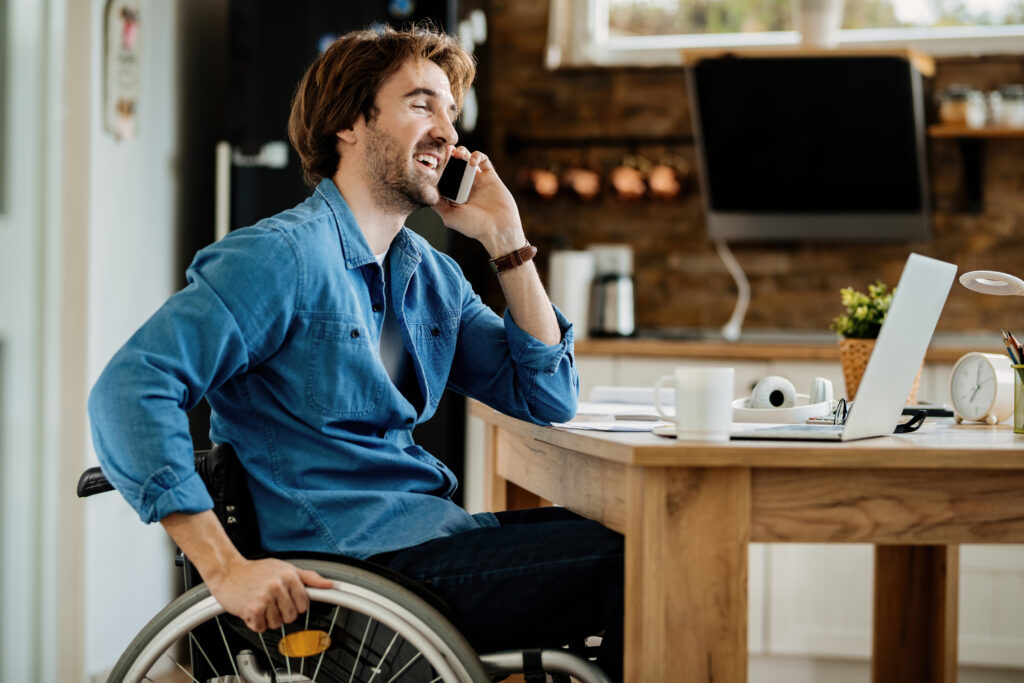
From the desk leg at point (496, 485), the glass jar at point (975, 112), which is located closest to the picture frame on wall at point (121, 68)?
the desk leg at point (496, 485)

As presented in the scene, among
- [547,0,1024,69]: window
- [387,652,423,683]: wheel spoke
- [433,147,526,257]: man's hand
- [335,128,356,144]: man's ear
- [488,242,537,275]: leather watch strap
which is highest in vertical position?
[547,0,1024,69]: window

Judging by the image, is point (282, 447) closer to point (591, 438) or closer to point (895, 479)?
point (591, 438)

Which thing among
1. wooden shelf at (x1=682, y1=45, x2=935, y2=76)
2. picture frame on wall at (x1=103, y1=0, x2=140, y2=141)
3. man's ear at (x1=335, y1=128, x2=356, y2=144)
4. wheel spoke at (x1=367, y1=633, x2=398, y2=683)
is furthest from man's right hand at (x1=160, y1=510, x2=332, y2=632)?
wooden shelf at (x1=682, y1=45, x2=935, y2=76)

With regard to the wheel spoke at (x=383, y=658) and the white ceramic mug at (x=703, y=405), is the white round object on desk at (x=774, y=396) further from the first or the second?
the wheel spoke at (x=383, y=658)

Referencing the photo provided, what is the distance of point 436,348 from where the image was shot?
5.15 feet

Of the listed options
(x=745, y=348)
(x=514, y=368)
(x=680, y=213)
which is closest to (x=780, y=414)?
(x=514, y=368)

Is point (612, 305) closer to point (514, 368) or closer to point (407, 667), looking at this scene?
point (514, 368)

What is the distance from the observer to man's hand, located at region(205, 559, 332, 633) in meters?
1.16

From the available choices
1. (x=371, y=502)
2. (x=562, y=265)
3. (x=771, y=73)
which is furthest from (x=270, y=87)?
(x=371, y=502)

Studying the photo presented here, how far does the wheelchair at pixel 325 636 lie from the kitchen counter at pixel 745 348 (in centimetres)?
186

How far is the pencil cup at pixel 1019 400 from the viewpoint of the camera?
1527mm

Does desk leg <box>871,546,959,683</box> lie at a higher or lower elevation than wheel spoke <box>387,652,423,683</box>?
lower

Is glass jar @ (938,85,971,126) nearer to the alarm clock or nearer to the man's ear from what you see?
the alarm clock

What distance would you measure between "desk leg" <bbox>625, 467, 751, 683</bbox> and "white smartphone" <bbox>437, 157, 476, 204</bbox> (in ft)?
1.90
